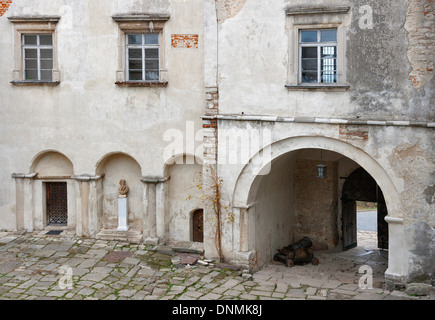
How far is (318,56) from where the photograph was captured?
12.4 meters

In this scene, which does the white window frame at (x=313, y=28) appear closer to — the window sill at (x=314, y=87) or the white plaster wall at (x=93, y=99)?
the window sill at (x=314, y=87)

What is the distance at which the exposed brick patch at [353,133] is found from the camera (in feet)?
38.5

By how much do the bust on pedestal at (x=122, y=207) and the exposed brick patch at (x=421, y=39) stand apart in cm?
790

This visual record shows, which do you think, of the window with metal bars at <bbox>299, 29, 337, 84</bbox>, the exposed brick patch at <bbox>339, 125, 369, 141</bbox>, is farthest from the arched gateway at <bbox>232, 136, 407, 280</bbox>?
the window with metal bars at <bbox>299, 29, 337, 84</bbox>

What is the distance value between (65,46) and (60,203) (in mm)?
4353

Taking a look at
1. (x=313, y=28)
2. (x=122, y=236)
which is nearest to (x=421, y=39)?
(x=313, y=28)

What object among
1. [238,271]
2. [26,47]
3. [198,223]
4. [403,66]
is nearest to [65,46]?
[26,47]

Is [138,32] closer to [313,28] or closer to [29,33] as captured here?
[29,33]

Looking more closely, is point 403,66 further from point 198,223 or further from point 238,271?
point 198,223

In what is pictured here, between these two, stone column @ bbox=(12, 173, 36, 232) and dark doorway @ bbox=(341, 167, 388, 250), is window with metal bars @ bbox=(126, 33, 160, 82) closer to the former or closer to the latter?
stone column @ bbox=(12, 173, 36, 232)

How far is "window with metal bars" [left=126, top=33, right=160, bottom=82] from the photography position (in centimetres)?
1464

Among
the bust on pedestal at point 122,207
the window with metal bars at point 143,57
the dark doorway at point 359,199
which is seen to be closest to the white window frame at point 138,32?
the window with metal bars at point 143,57

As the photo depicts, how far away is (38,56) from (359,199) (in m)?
9.89

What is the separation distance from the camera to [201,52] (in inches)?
563
